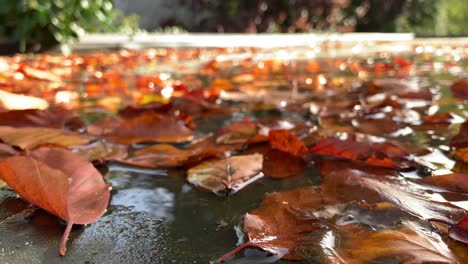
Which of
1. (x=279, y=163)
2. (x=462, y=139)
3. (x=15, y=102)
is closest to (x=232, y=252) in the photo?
(x=279, y=163)

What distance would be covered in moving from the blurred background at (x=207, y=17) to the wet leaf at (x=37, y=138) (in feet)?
10.1

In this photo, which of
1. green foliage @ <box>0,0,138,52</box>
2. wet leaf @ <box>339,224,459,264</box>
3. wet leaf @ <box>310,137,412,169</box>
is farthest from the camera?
green foliage @ <box>0,0,138,52</box>

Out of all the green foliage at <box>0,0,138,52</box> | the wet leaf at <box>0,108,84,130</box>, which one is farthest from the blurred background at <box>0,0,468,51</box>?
the wet leaf at <box>0,108,84,130</box>

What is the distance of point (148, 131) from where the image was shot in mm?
1175

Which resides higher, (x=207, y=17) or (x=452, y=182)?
(x=207, y=17)

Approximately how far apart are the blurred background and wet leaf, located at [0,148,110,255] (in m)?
3.43

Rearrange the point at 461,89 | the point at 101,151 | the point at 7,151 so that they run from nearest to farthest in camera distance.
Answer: the point at 7,151, the point at 101,151, the point at 461,89

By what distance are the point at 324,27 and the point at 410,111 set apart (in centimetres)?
1038

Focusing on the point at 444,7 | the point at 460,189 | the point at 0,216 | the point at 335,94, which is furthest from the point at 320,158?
the point at 444,7

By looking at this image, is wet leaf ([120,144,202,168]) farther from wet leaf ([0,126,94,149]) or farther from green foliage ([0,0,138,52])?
green foliage ([0,0,138,52])

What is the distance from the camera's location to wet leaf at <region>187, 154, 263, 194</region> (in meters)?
0.84

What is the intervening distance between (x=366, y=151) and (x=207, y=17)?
1071cm

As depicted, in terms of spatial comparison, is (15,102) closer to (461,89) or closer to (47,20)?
(461,89)

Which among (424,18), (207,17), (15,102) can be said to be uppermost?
(207,17)
